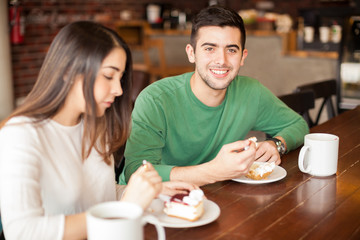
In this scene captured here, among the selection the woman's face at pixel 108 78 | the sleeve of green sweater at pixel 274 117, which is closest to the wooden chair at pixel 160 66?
the sleeve of green sweater at pixel 274 117

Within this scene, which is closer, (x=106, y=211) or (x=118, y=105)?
(x=106, y=211)

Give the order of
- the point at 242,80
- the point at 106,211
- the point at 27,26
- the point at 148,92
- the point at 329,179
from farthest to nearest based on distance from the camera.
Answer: the point at 27,26 < the point at 242,80 < the point at 148,92 < the point at 329,179 < the point at 106,211

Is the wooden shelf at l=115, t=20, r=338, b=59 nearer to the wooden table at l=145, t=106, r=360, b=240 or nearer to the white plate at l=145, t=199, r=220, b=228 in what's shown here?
the wooden table at l=145, t=106, r=360, b=240

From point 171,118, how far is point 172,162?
209 millimetres

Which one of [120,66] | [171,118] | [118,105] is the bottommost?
[171,118]

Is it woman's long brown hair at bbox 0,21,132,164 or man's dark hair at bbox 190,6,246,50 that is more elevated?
man's dark hair at bbox 190,6,246,50

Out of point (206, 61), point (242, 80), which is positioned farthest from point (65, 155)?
point (242, 80)

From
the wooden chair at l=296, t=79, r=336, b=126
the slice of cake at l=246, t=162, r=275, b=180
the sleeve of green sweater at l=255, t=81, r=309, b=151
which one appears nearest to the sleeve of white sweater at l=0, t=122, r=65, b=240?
the slice of cake at l=246, t=162, r=275, b=180

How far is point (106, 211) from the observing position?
86cm

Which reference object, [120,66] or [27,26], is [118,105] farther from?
[27,26]

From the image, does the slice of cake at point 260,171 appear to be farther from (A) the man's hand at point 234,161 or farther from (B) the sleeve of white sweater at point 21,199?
(B) the sleeve of white sweater at point 21,199

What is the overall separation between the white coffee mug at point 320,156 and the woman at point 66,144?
1.45 feet

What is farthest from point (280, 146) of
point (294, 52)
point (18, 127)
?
point (294, 52)

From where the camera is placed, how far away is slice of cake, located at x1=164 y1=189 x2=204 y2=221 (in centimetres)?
110
